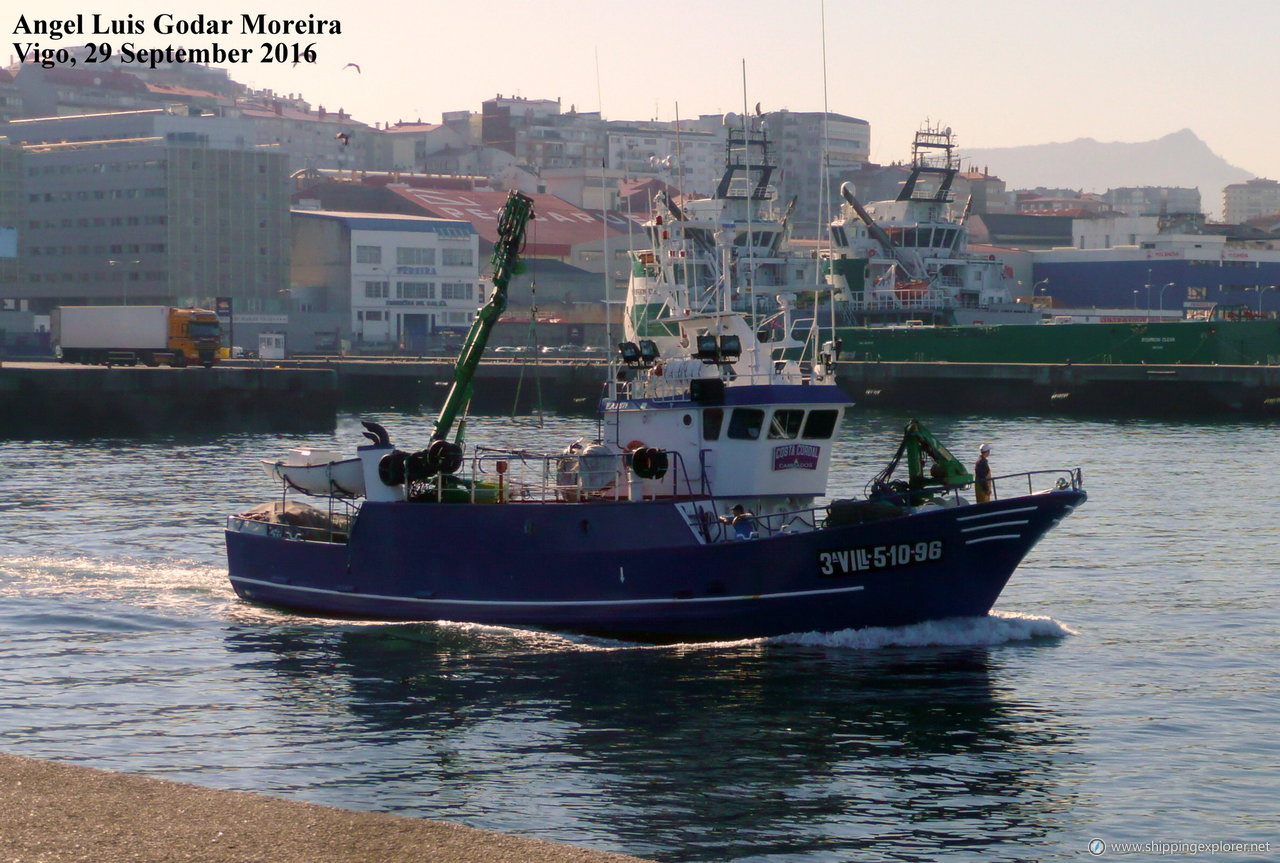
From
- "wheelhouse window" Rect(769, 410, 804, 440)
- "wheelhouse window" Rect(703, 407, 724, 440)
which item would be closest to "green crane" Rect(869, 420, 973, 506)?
"wheelhouse window" Rect(769, 410, 804, 440)

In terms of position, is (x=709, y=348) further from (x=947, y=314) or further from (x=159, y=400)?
(x=947, y=314)

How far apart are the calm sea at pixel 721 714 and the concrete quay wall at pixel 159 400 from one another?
123ft

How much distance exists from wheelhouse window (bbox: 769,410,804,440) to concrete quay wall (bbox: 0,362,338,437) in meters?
48.9

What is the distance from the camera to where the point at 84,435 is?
66.4m

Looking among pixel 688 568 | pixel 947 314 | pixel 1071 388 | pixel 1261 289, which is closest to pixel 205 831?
pixel 688 568

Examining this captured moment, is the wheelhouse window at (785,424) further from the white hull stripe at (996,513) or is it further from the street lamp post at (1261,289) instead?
the street lamp post at (1261,289)

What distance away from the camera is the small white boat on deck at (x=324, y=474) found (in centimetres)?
2764

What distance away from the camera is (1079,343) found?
89.2 metres

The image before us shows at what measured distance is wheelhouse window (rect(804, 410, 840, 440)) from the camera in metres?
25.0

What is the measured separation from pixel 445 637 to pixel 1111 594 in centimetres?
1267

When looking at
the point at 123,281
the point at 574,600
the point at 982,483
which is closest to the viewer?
the point at 982,483

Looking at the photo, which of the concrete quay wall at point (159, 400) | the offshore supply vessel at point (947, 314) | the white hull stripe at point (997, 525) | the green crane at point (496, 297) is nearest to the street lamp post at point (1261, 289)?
the offshore supply vessel at point (947, 314)

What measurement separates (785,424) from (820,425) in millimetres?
660

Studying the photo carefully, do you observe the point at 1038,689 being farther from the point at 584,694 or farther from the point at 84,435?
the point at 84,435
